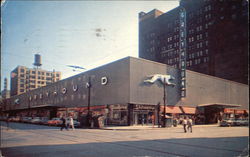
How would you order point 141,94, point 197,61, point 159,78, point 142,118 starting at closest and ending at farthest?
point 142,118 < point 141,94 < point 159,78 < point 197,61

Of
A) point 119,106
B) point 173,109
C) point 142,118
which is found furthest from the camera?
point 173,109

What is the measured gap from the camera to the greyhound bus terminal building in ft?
123

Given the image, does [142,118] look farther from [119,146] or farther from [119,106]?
[119,146]

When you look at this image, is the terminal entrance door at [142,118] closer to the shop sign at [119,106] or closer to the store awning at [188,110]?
the shop sign at [119,106]

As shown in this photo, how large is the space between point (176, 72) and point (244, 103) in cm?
2999

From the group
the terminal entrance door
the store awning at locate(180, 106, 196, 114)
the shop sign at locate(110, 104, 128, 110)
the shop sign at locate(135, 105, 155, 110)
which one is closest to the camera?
the shop sign at locate(110, 104, 128, 110)

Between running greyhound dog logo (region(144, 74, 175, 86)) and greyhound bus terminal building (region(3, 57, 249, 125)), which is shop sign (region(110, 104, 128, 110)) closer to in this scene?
greyhound bus terminal building (region(3, 57, 249, 125))

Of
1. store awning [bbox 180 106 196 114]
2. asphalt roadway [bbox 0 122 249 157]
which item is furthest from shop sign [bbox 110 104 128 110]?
asphalt roadway [bbox 0 122 249 157]

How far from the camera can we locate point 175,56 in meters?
41.3

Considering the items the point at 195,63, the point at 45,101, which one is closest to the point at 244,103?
the point at 195,63

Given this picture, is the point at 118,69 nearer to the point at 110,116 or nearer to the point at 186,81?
the point at 110,116

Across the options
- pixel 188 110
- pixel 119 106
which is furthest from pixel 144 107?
pixel 188 110

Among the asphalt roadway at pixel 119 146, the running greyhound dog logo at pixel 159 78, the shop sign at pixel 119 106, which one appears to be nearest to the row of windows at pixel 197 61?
the running greyhound dog logo at pixel 159 78

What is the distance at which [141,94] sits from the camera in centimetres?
3784
